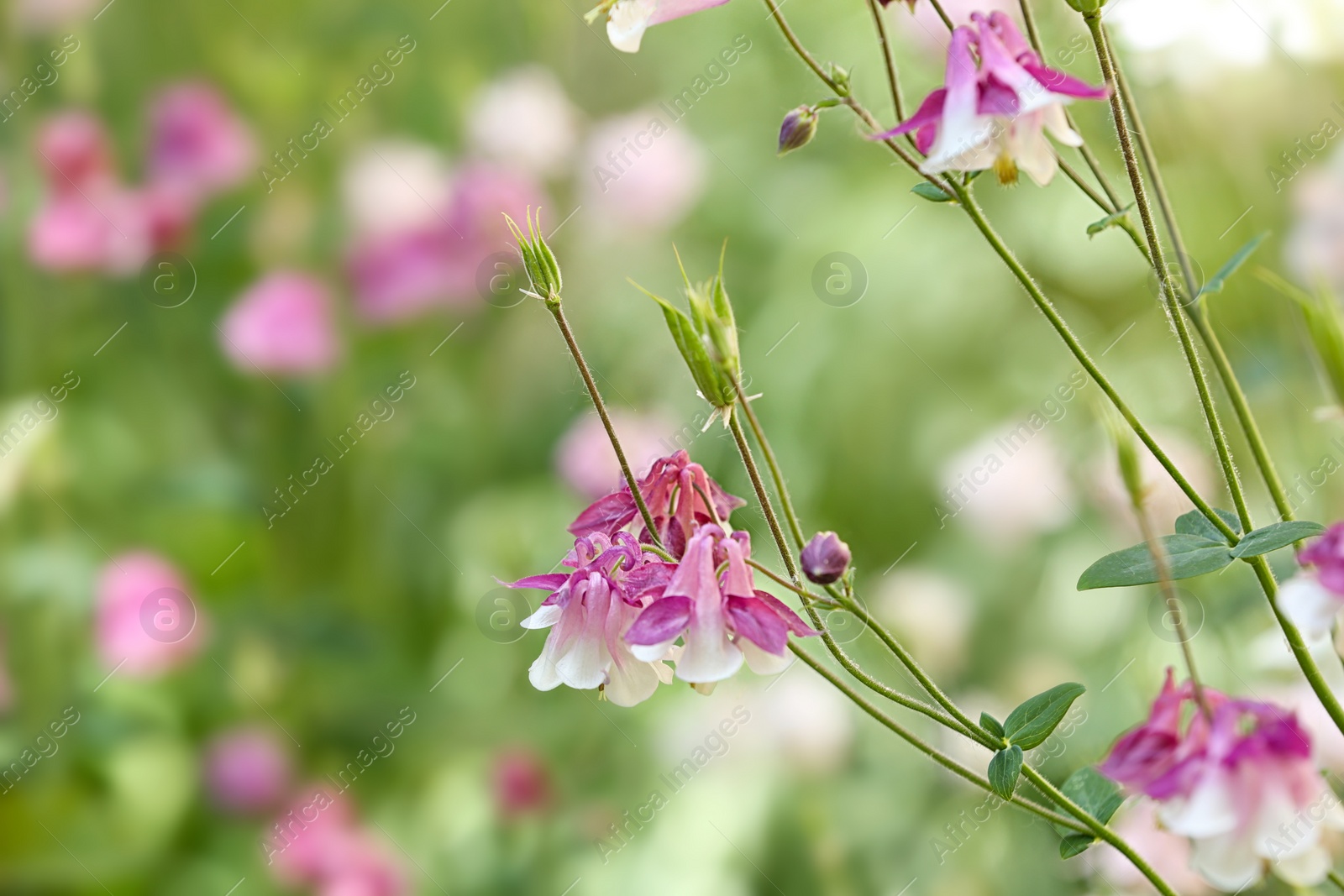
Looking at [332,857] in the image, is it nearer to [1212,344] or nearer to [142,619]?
[142,619]

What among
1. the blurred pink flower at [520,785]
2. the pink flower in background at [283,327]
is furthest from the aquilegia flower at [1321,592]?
the pink flower in background at [283,327]

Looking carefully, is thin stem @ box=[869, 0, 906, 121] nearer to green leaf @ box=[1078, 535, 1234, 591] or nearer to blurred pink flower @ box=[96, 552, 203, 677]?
green leaf @ box=[1078, 535, 1234, 591]

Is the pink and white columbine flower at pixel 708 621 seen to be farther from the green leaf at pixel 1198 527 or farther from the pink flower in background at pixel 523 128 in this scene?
the pink flower in background at pixel 523 128

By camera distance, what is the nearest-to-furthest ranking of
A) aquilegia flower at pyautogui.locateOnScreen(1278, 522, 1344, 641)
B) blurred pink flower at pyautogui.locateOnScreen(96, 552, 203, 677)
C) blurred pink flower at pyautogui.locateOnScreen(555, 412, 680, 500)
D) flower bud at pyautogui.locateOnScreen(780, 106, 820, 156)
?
aquilegia flower at pyautogui.locateOnScreen(1278, 522, 1344, 641) < flower bud at pyautogui.locateOnScreen(780, 106, 820, 156) < blurred pink flower at pyautogui.locateOnScreen(555, 412, 680, 500) < blurred pink flower at pyautogui.locateOnScreen(96, 552, 203, 677)

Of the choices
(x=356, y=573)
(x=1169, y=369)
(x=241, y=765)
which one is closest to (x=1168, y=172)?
(x=1169, y=369)

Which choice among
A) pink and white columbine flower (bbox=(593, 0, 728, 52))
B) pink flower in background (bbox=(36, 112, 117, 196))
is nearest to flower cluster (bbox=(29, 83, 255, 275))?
pink flower in background (bbox=(36, 112, 117, 196))

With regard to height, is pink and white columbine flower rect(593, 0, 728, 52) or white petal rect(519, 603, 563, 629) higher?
pink and white columbine flower rect(593, 0, 728, 52)
